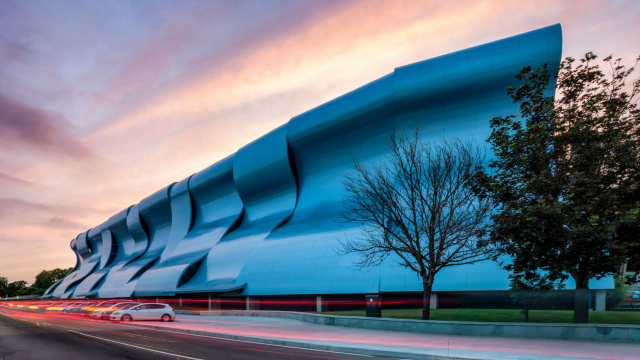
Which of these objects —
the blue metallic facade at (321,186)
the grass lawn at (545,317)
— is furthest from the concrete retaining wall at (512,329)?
the blue metallic facade at (321,186)

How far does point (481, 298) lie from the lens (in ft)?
83.6

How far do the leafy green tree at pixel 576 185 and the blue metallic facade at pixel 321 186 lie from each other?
→ 29.3 ft

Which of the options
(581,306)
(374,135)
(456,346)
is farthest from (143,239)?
(581,306)

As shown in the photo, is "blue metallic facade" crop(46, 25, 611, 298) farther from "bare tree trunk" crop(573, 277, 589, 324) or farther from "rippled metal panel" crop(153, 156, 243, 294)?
"bare tree trunk" crop(573, 277, 589, 324)

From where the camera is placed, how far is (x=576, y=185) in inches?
611

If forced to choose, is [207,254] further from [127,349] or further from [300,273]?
[127,349]

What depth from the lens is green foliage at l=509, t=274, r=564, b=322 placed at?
19812 millimetres

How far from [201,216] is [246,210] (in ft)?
48.7

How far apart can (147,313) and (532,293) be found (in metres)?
24.7

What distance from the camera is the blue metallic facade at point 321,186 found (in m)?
28.4

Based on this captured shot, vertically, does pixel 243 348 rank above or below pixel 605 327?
below

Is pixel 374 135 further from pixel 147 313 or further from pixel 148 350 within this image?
pixel 148 350

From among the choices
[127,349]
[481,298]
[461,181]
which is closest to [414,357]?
[127,349]

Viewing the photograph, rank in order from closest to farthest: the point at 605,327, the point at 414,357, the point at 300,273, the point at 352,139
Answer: the point at 414,357, the point at 605,327, the point at 300,273, the point at 352,139
